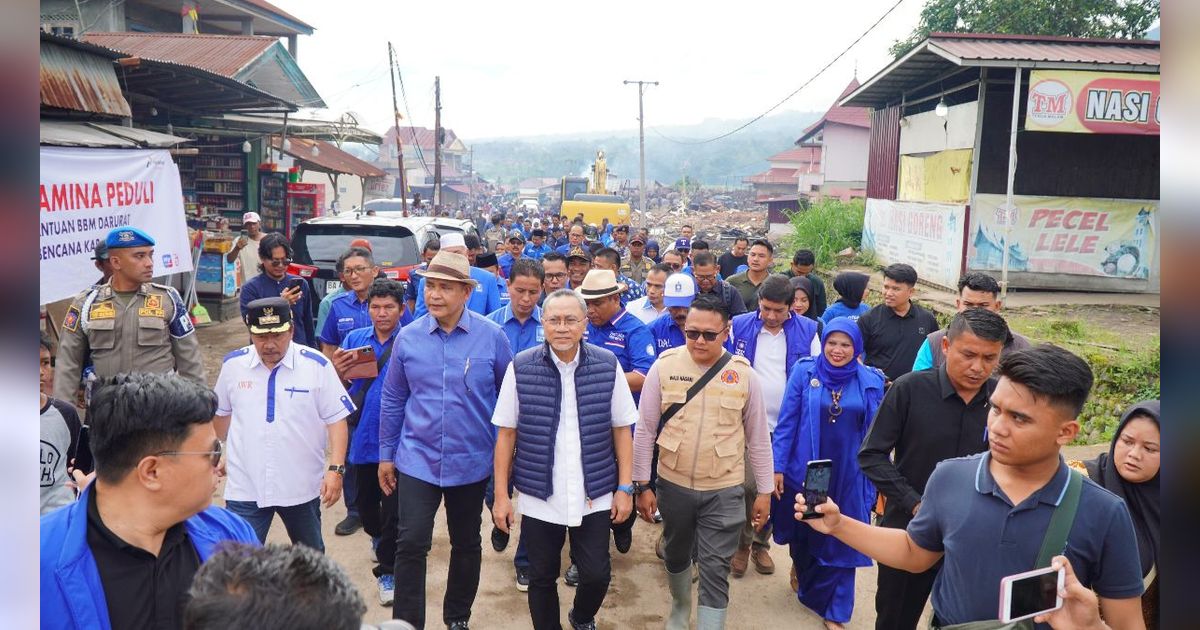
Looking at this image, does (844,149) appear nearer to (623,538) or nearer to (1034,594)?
(623,538)

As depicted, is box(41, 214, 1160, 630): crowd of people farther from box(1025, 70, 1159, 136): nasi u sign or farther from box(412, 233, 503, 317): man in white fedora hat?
box(1025, 70, 1159, 136): nasi u sign

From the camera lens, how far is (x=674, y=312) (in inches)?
215

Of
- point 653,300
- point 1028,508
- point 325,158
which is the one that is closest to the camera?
point 1028,508

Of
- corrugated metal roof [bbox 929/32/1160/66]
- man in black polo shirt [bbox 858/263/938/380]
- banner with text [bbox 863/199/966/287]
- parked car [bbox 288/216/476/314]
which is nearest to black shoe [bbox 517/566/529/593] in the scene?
man in black polo shirt [bbox 858/263/938/380]

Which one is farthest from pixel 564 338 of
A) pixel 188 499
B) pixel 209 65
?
pixel 209 65

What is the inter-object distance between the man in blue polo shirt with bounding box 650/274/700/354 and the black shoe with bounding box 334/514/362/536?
8.15 ft

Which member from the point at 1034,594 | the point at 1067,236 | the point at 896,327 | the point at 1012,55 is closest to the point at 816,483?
the point at 1034,594

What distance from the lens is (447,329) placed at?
4137mm

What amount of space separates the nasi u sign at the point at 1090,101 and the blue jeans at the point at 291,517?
1131 centimetres

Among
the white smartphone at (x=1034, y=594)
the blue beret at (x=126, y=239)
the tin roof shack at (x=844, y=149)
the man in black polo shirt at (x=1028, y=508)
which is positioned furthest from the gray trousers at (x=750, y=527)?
the tin roof shack at (x=844, y=149)

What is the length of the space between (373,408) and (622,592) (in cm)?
195

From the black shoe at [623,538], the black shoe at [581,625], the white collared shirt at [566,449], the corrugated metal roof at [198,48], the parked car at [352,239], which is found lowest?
the black shoe at [581,625]

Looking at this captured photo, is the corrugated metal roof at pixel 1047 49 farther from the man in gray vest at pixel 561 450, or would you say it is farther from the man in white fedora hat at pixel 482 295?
the man in gray vest at pixel 561 450

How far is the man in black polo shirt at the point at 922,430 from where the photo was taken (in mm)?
3438
